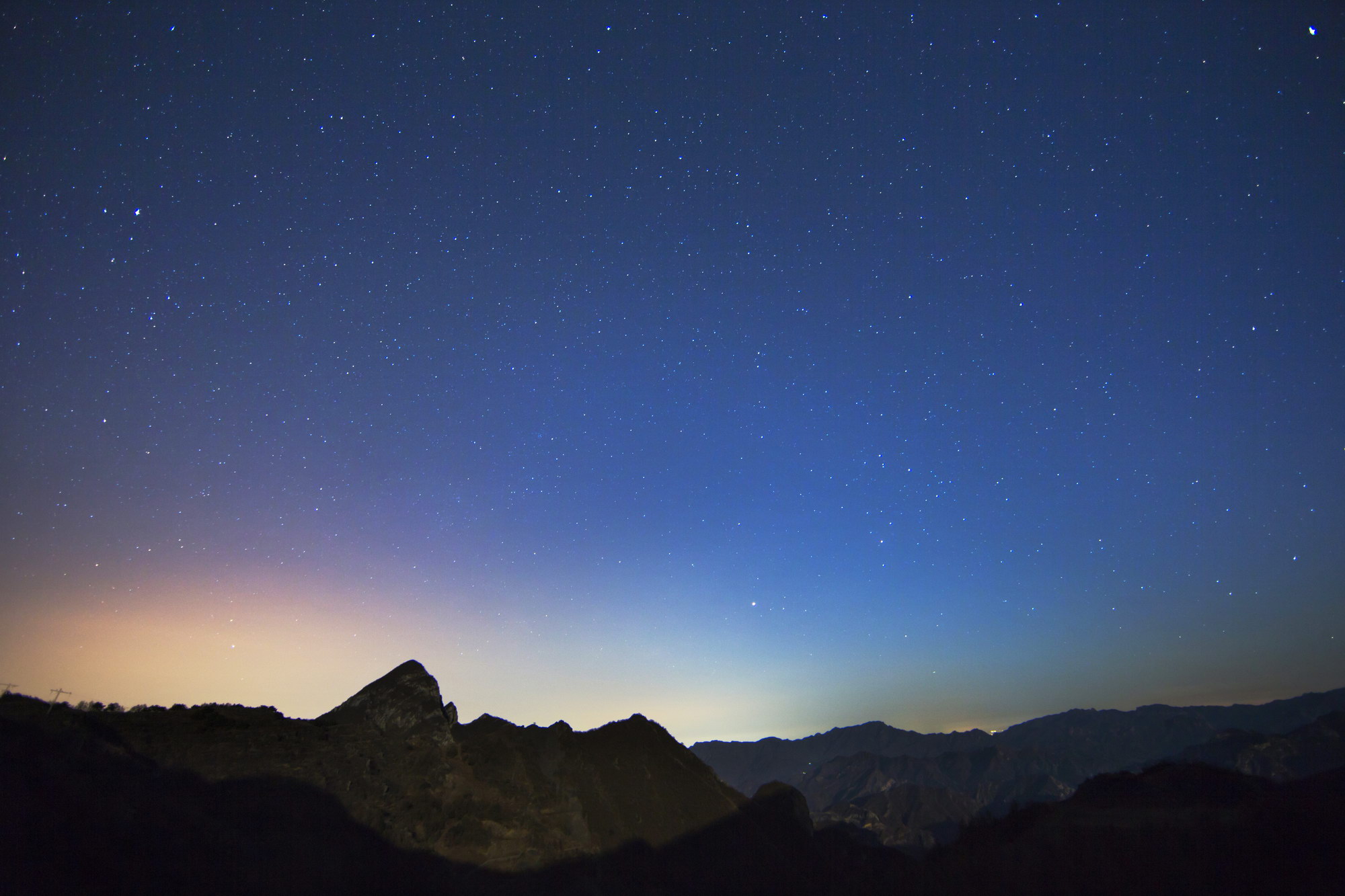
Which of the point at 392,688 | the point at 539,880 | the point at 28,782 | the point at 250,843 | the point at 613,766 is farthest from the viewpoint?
the point at 613,766

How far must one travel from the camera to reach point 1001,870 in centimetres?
3741

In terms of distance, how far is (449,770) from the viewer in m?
40.6

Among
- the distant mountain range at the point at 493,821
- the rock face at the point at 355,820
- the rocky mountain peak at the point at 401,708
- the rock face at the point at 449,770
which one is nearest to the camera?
the rock face at the point at 355,820

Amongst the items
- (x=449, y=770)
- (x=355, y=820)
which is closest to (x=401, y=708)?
(x=449, y=770)

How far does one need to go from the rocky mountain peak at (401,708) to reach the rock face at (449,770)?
0.09 meters

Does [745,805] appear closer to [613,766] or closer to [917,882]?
[613,766]

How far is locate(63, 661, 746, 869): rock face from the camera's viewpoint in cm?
3234

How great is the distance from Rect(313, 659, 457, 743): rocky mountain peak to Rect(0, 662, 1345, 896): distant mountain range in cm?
16

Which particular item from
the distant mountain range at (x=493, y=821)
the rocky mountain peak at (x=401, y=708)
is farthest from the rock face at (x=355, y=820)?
the rocky mountain peak at (x=401, y=708)

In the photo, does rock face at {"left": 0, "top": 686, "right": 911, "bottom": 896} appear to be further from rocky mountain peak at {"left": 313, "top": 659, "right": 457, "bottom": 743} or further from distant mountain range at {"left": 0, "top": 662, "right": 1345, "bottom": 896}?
rocky mountain peak at {"left": 313, "top": 659, "right": 457, "bottom": 743}

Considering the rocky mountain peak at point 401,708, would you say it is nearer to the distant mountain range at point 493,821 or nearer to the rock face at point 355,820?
the distant mountain range at point 493,821

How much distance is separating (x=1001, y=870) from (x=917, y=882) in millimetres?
7445

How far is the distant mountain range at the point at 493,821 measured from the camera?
67.4ft

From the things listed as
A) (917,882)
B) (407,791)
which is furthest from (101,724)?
(917,882)
